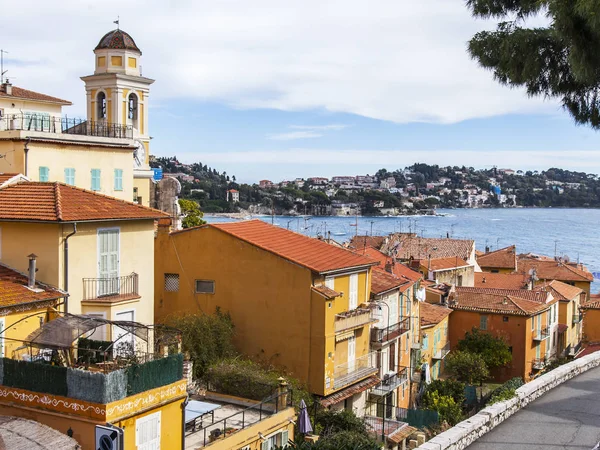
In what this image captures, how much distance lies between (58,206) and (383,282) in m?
16.9

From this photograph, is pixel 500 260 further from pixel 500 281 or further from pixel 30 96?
pixel 30 96

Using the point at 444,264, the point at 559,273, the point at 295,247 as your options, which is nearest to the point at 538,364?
the point at 444,264

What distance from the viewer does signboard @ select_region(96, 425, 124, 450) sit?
12.6m

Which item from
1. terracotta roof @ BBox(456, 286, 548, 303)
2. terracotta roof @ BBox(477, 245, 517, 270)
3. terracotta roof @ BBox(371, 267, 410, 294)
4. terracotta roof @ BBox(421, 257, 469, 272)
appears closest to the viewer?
terracotta roof @ BBox(371, 267, 410, 294)

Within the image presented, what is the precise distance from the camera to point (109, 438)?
41.6 feet

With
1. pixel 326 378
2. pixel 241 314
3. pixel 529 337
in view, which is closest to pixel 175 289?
pixel 241 314

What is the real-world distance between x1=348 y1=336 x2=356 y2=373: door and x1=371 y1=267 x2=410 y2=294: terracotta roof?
2.96 meters

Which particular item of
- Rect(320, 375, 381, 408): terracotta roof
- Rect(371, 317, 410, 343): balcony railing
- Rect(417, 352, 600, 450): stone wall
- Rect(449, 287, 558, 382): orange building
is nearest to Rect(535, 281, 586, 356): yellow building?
Rect(449, 287, 558, 382): orange building

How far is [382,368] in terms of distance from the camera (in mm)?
30766

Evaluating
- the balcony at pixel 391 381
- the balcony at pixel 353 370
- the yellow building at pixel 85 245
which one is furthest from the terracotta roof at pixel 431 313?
Result: the yellow building at pixel 85 245

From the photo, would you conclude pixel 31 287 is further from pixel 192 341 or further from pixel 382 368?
pixel 382 368

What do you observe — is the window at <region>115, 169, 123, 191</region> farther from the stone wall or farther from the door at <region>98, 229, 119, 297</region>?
the stone wall

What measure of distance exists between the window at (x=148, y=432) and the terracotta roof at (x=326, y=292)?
10.9 meters

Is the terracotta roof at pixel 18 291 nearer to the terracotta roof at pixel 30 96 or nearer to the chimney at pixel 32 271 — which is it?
the chimney at pixel 32 271
